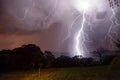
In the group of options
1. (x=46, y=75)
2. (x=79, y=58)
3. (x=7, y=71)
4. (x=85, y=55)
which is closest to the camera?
(x=46, y=75)

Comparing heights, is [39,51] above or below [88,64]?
above

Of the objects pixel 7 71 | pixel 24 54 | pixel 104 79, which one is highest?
pixel 24 54

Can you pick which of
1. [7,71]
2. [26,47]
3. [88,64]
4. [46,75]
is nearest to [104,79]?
[46,75]

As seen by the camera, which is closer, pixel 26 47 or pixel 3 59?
pixel 3 59

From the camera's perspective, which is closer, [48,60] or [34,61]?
[34,61]

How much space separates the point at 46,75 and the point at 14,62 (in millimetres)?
6084

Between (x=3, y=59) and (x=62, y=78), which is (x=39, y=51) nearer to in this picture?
(x=3, y=59)

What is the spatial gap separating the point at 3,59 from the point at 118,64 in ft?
32.9

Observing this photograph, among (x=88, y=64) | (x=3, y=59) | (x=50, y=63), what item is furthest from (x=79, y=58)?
(x=3, y=59)

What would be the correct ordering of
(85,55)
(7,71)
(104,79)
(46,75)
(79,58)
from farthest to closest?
1. (85,55)
2. (79,58)
3. (7,71)
4. (46,75)
5. (104,79)

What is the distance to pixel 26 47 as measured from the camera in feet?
78.9

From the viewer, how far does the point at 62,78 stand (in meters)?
16.1

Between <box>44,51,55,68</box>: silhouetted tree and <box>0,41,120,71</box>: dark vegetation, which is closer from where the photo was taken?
<box>0,41,120,71</box>: dark vegetation

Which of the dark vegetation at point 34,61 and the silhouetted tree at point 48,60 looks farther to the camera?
the silhouetted tree at point 48,60
